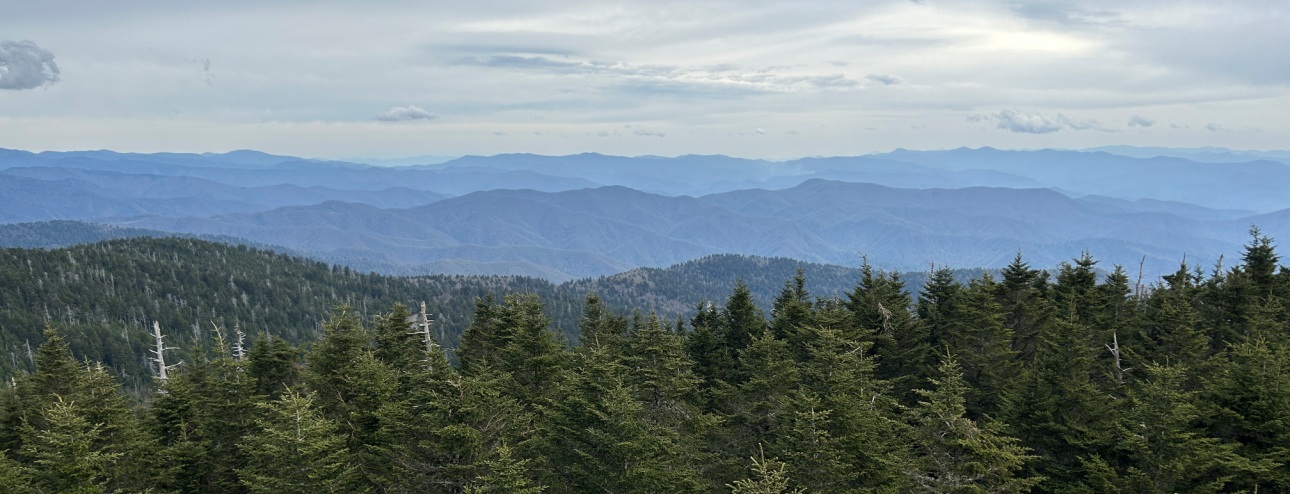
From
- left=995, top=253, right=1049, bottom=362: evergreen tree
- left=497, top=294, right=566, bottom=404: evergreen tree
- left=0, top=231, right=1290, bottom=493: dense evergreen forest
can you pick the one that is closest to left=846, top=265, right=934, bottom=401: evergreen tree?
left=0, top=231, right=1290, bottom=493: dense evergreen forest

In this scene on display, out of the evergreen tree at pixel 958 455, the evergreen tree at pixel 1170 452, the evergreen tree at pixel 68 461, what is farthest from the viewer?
the evergreen tree at pixel 68 461

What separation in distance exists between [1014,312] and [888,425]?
19.4 m

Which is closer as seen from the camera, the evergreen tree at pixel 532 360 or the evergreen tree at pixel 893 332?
the evergreen tree at pixel 532 360

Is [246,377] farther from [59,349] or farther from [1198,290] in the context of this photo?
[1198,290]

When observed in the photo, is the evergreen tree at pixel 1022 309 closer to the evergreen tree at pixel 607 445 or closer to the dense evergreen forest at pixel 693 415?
the dense evergreen forest at pixel 693 415

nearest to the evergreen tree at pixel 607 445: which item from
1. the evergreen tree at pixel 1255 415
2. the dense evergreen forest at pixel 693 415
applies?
the dense evergreen forest at pixel 693 415

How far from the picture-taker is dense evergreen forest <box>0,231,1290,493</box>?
71.1ft

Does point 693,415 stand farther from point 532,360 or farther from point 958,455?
point 958,455

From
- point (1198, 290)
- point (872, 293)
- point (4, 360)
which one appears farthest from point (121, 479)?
point (4, 360)

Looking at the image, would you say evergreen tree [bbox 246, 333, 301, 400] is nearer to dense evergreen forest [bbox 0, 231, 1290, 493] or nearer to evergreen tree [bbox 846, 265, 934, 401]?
dense evergreen forest [bbox 0, 231, 1290, 493]

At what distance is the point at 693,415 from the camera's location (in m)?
28.8

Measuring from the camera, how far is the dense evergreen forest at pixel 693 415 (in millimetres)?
21672

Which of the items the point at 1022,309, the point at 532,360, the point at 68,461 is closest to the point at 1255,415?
the point at 1022,309

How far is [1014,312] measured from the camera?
1550 inches
